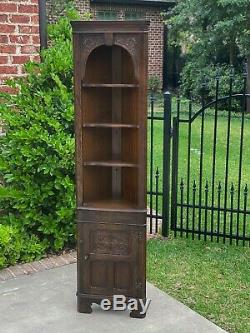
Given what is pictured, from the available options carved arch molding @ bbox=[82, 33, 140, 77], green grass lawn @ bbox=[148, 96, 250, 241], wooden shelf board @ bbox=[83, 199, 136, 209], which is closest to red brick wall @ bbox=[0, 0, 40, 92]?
carved arch molding @ bbox=[82, 33, 140, 77]

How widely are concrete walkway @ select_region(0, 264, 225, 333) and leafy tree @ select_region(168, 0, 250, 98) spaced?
37.1ft

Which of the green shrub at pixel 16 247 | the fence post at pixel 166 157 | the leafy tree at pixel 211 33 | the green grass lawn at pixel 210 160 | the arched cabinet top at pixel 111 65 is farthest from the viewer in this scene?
the leafy tree at pixel 211 33

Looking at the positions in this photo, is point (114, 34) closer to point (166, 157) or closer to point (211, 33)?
point (166, 157)

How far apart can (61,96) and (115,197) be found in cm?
118

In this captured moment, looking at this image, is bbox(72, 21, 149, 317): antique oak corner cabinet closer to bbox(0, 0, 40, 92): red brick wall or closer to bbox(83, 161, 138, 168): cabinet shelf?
bbox(83, 161, 138, 168): cabinet shelf

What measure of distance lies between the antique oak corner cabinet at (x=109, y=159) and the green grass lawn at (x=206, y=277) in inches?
20.4

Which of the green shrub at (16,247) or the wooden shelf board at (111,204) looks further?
the green shrub at (16,247)

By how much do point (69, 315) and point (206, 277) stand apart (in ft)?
4.18

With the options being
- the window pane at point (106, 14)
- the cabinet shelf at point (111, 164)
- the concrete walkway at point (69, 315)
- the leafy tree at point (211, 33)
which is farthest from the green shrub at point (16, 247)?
the window pane at point (106, 14)

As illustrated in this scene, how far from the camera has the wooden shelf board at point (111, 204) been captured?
10.8 feet

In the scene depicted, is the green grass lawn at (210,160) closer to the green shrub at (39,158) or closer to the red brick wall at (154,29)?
the green shrub at (39,158)

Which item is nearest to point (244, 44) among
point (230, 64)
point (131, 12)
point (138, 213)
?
point (230, 64)

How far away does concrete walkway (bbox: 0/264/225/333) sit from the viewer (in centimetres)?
321

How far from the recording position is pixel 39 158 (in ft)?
13.5
